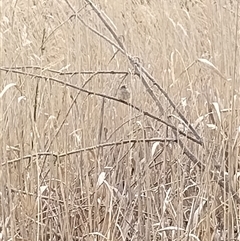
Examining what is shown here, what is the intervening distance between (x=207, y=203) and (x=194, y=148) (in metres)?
0.25

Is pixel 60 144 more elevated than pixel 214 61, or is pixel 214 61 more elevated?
pixel 214 61

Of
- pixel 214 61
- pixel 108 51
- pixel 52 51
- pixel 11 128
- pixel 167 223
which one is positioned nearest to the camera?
pixel 167 223

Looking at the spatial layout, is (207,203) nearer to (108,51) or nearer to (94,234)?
(94,234)

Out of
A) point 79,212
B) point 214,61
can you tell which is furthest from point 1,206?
point 214,61

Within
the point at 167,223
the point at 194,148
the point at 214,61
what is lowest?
the point at 167,223

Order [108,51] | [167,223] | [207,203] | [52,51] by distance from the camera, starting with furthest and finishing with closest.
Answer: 1. [52,51]
2. [108,51]
3. [167,223]
4. [207,203]

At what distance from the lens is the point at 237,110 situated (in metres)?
1.05

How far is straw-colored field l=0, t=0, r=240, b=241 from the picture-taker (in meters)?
0.88

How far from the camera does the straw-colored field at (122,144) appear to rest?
881 mm

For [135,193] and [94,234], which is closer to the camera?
[94,234]

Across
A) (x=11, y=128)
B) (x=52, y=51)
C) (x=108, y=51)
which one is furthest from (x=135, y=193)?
(x=52, y=51)

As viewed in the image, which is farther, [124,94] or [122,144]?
[122,144]

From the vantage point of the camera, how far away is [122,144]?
101 cm

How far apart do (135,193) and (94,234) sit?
0.18m
